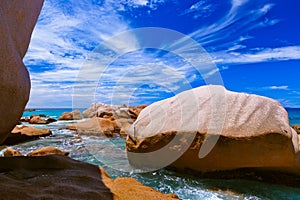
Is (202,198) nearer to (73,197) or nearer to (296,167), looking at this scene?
(296,167)

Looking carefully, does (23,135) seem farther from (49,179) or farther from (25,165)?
(49,179)

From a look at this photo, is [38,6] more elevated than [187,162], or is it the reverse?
[38,6]

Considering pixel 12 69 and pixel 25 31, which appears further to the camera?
pixel 25 31

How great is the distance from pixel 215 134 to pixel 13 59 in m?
3.44

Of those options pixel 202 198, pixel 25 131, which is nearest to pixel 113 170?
pixel 202 198

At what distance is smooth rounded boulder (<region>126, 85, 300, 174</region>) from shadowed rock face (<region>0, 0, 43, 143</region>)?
9.63 ft

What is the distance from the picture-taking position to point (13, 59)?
2260 millimetres

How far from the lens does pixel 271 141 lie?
4.14 meters

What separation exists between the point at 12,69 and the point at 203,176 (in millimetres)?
3782

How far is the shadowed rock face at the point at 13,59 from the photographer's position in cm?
215

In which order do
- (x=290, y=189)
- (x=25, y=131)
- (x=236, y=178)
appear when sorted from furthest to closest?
(x=25, y=131) < (x=236, y=178) < (x=290, y=189)

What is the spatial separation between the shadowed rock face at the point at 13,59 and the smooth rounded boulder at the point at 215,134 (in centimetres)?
294

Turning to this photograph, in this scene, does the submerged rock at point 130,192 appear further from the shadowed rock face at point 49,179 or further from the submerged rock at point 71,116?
the submerged rock at point 71,116

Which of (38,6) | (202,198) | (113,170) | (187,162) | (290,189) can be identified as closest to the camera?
(38,6)
